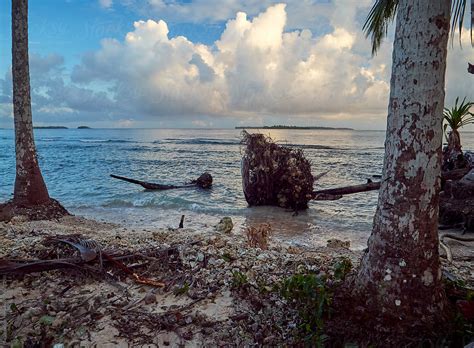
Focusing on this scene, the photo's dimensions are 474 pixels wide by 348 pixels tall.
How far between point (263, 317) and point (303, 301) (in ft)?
1.31

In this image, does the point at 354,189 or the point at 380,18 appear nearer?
the point at 380,18

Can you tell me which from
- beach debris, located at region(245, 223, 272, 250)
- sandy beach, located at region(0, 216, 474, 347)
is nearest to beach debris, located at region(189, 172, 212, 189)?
beach debris, located at region(245, 223, 272, 250)

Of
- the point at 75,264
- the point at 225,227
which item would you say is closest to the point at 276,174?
the point at 225,227

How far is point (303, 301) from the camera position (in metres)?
3.17

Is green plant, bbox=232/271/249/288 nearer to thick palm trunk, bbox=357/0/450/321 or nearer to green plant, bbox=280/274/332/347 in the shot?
green plant, bbox=280/274/332/347

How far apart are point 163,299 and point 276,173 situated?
8.44 meters

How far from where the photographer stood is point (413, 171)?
104 inches

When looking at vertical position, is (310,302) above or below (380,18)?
below

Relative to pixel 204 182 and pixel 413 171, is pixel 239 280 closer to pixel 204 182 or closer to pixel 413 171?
pixel 413 171

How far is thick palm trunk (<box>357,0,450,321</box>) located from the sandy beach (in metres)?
0.93

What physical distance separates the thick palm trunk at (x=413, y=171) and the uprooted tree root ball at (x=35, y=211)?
7977mm

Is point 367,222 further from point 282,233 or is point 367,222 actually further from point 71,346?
point 71,346

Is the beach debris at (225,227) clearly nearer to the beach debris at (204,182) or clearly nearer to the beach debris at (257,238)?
the beach debris at (257,238)

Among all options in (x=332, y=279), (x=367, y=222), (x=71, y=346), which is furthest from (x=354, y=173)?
(x=71, y=346)
